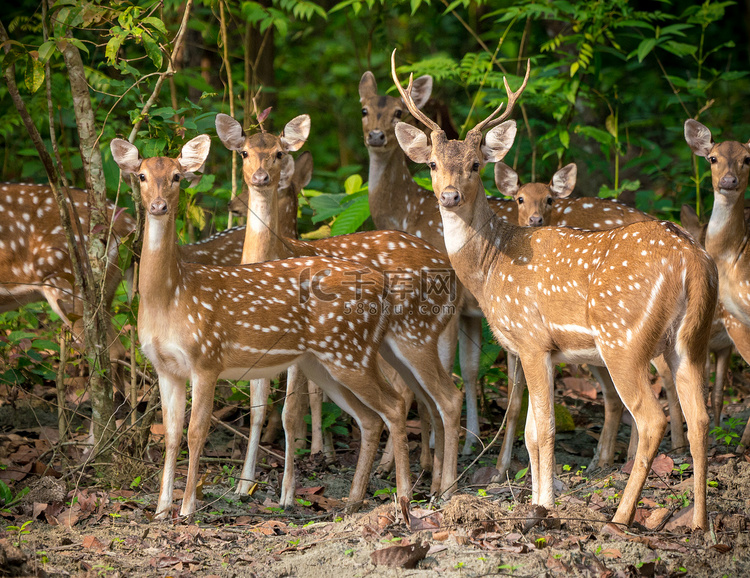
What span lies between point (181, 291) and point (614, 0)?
519 cm

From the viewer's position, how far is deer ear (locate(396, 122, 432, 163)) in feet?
19.4

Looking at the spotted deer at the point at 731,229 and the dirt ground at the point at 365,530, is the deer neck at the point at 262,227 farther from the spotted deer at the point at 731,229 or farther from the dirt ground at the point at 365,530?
the spotted deer at the point at 731,229

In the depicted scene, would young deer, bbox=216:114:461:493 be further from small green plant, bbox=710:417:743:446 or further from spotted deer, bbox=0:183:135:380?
small green plant, bbox=710:417:743:446

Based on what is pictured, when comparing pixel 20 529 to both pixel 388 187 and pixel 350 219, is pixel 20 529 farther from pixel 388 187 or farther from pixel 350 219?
pixel 388 187

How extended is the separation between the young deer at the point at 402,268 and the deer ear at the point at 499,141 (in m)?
0.94

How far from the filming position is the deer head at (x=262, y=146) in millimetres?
6383

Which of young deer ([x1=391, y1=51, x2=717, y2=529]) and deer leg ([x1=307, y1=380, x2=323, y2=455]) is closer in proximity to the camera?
young deer ([x1=391, y1=51, x2=717, y2=529])

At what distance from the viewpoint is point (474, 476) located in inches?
254

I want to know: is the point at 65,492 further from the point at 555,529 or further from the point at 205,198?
the point at 205,198

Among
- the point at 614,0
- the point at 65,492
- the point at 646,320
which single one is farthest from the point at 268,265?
the point at 614,0

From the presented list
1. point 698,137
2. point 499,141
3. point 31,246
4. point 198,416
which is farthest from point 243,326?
point 698,137

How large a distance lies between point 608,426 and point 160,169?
11.9 ft

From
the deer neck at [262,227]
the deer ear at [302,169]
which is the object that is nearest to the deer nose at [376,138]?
the deer ear at [302,169]

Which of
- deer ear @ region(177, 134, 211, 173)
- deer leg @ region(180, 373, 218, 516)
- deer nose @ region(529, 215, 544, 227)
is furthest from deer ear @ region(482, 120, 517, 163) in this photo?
deer leg @ region(180, 373, 218, 516)
